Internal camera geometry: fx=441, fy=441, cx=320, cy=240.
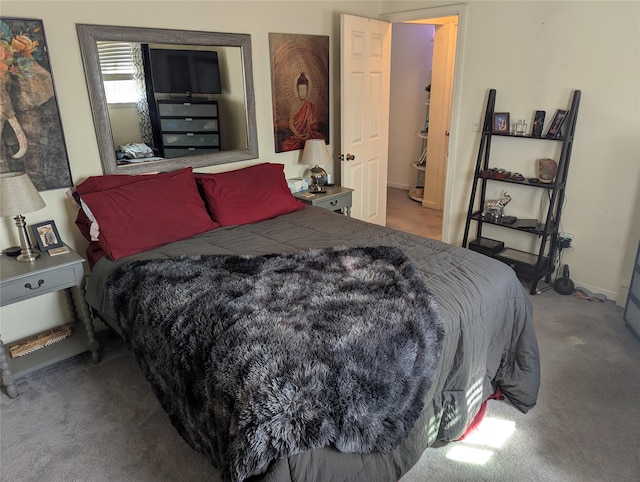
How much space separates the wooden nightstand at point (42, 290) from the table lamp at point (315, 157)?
193 cm

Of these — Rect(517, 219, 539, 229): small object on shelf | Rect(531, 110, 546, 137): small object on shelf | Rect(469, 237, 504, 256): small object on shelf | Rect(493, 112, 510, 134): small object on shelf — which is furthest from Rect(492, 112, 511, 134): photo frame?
Rect(469, 237, 504, 256): small object on shelf

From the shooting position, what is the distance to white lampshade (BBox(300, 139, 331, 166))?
3668 millimetres

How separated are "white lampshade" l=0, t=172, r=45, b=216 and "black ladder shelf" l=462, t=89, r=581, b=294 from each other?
3.03m

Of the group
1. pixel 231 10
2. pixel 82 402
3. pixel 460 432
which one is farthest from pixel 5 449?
pixel 231 10

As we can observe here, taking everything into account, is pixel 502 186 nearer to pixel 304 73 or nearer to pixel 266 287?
pixel 304 73

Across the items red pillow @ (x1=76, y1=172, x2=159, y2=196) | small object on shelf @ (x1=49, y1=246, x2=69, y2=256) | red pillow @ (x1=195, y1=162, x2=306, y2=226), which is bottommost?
small object on shelf @ (x1=49, y1=246, x2=69, y2=256)

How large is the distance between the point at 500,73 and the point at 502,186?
0.89m

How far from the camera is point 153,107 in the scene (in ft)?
9.32

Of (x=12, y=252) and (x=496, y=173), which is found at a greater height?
(x=496, y=173)

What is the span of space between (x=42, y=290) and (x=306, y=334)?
62.1 inches

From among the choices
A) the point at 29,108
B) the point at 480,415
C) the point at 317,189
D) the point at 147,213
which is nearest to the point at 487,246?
the point at 317,189

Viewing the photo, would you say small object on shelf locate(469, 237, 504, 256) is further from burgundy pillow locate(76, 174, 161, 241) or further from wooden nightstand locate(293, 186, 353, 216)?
burgundy pillow locate(76, 174, 161, 241)

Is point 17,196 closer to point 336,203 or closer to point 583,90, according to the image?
point 336,203

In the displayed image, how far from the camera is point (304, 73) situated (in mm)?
3666
